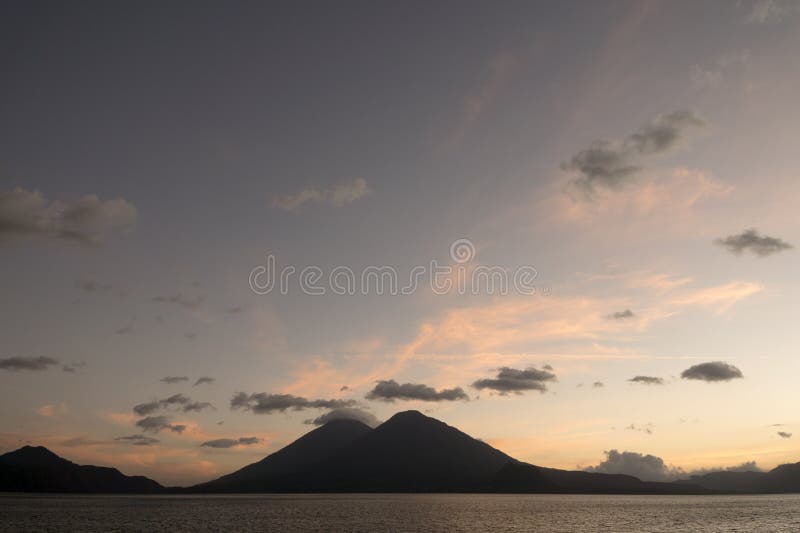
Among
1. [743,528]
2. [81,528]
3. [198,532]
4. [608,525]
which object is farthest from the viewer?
[608,525]

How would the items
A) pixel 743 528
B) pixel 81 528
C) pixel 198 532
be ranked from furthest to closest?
pixel 743 528 → pixel 81 528 → pixel 198 532

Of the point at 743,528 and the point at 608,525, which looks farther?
the point at 608,525

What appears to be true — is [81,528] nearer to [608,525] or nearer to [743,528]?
[608,525]

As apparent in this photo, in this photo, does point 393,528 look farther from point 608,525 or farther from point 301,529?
point 608,525

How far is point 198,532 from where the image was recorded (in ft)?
484

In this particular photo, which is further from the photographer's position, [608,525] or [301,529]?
[608,525]

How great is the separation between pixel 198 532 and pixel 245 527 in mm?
18045

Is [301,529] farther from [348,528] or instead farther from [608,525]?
[608,525]

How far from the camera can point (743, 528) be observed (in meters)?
170

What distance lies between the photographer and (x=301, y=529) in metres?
159

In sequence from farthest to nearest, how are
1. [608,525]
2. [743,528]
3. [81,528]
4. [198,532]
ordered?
[608,525] < [743,528] < [81,528] < [198,532]

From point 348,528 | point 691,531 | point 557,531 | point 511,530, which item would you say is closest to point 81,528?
point 348,528

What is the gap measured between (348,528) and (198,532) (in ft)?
120

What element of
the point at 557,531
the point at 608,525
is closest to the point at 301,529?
the point at 557,531
